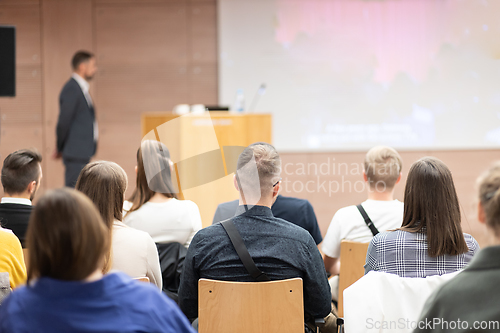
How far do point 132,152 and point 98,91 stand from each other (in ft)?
2.90

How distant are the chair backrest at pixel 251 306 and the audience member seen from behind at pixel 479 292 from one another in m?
0.57

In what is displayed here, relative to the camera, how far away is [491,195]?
103cm

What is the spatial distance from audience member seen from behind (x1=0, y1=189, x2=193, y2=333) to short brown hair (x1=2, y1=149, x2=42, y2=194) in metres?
1.44

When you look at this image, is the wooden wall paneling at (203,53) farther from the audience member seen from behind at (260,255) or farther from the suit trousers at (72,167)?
the audience member seen from behind at (260,255)

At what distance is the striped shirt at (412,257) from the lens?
5.38 feet

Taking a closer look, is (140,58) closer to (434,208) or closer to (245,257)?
(245,257)

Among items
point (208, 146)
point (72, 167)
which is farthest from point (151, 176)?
point (72, 167)

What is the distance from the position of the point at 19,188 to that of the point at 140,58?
391 centimetres

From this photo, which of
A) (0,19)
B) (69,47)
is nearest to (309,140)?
(69,47)

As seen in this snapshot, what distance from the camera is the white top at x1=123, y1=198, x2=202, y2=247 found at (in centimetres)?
229

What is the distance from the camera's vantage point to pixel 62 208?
0.95m

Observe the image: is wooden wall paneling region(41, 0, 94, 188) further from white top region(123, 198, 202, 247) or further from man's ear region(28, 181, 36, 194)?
white top region(123, 198, 202, 247)

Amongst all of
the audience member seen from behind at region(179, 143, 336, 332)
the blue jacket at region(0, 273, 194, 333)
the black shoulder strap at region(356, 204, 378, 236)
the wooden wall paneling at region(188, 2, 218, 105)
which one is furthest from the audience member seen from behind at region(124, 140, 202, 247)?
the wooden wall paneling at region(188, 2, 218, 105)

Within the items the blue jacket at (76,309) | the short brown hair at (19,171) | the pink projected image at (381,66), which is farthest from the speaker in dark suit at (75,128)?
the blue jacket at (76,309)
